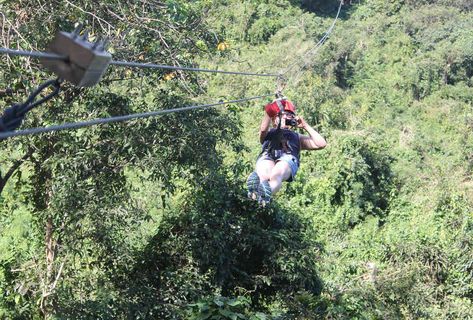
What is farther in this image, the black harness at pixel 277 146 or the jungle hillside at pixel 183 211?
the jungle hillside at pixel 183 211

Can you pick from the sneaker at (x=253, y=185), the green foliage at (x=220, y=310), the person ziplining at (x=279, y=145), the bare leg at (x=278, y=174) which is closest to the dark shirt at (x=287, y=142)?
the person ziplining at (x=279, y=145)

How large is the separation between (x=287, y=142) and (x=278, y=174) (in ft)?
1.02

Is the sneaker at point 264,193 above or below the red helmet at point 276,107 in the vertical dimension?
below

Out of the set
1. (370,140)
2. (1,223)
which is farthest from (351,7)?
(1,223)

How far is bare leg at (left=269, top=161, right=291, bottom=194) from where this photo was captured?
415cm

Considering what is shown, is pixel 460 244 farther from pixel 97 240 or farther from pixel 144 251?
pixel 97 240

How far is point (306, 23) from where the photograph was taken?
18703 mm

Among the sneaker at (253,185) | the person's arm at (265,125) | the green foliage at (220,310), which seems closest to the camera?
the green foliage at (220,310)

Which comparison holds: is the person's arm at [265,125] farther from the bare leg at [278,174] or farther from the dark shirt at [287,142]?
the bare leg at [278,174]

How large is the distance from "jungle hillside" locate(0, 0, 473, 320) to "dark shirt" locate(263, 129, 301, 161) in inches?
11.1

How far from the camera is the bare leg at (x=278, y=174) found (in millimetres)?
4152

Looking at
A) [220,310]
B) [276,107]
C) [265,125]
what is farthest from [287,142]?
[220,310]

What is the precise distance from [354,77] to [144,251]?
462 inches

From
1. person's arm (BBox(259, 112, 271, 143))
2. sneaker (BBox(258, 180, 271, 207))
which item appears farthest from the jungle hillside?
sneaker (BBox(258, 180, 271, 207))
